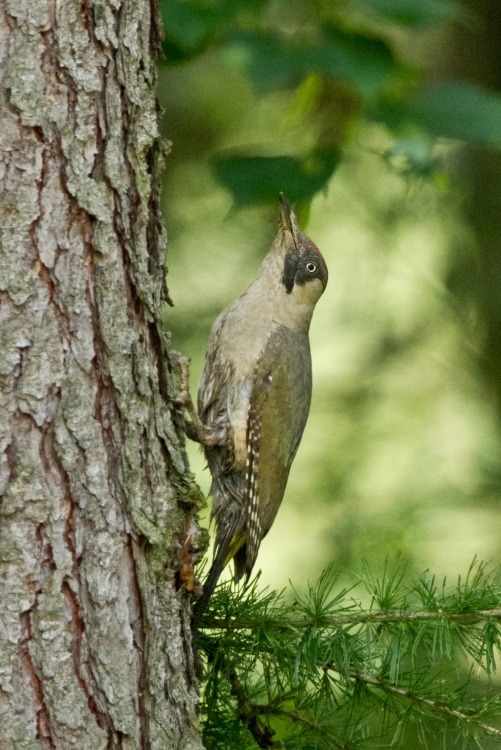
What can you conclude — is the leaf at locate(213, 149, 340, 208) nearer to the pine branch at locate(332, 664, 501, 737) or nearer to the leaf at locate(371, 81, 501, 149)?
the leaf at locate(371, 81, 501, 149)

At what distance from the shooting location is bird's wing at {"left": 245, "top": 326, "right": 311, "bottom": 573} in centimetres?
349

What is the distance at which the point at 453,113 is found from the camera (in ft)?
9.50

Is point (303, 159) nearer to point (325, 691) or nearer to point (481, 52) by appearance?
Result: point (325, 691)

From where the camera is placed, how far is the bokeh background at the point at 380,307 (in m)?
5.04

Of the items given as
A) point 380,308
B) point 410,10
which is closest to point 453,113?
point 410,10

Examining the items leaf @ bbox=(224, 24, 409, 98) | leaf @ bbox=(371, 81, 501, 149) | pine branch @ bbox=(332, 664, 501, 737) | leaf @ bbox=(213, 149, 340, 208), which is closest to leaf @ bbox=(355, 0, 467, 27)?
leaf @ bbox=(224, 24, 409, 98)

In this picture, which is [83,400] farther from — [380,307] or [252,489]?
[380,307]

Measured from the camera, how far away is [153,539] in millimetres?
2188

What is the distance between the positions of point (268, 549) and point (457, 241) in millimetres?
2164

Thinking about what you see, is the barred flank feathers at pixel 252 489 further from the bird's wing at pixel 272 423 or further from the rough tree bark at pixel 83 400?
the rough tree bark at pixel 83 400

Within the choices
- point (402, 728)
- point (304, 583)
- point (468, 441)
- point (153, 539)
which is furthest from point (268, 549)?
point (153, 539)

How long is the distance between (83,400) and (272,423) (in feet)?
5.23

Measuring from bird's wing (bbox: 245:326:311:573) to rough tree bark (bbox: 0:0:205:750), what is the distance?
48.5 inches

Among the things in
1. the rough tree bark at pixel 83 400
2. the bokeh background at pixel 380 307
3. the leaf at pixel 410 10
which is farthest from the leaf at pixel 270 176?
the bokeh background at pixel 380 307
